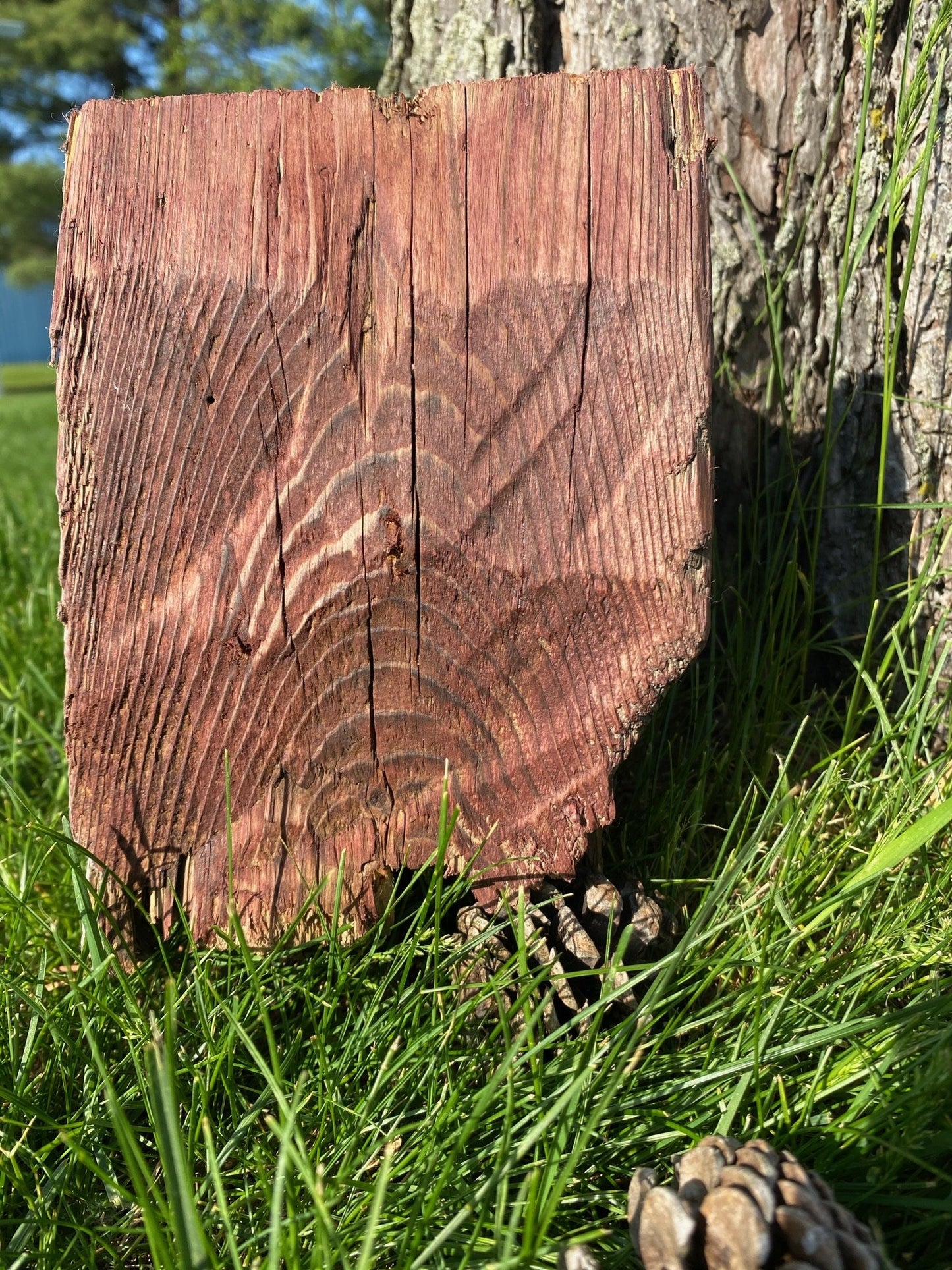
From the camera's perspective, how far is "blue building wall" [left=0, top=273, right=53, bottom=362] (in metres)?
38.5

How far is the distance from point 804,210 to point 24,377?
37813 mm

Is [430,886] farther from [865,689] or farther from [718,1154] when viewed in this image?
[865,689]

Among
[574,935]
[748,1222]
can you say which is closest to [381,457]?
[574,935]

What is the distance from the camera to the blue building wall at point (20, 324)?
3853 centimetres

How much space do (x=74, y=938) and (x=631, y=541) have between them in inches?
43.7

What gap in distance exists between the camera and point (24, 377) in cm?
3466

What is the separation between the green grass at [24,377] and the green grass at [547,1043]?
31411 millimetres

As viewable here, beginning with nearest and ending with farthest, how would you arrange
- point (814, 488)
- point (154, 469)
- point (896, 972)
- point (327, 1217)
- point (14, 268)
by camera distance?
point (327, 1217), point (896, 972), point (154, 469), point (814, 488), point (14, 268)

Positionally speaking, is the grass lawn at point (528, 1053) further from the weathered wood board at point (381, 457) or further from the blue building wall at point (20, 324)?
the blue building wall at point (20, 324)

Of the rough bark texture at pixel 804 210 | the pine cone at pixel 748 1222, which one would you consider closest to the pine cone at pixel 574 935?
the pine cone at pixel 748 1222

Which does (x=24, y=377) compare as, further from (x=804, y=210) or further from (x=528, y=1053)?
(x=528, y=1053)

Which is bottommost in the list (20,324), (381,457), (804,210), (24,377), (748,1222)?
(748,1222)

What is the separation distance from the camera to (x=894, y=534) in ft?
6.00

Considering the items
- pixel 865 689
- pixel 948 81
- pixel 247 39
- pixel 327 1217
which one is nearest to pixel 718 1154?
pixel 327 1217
